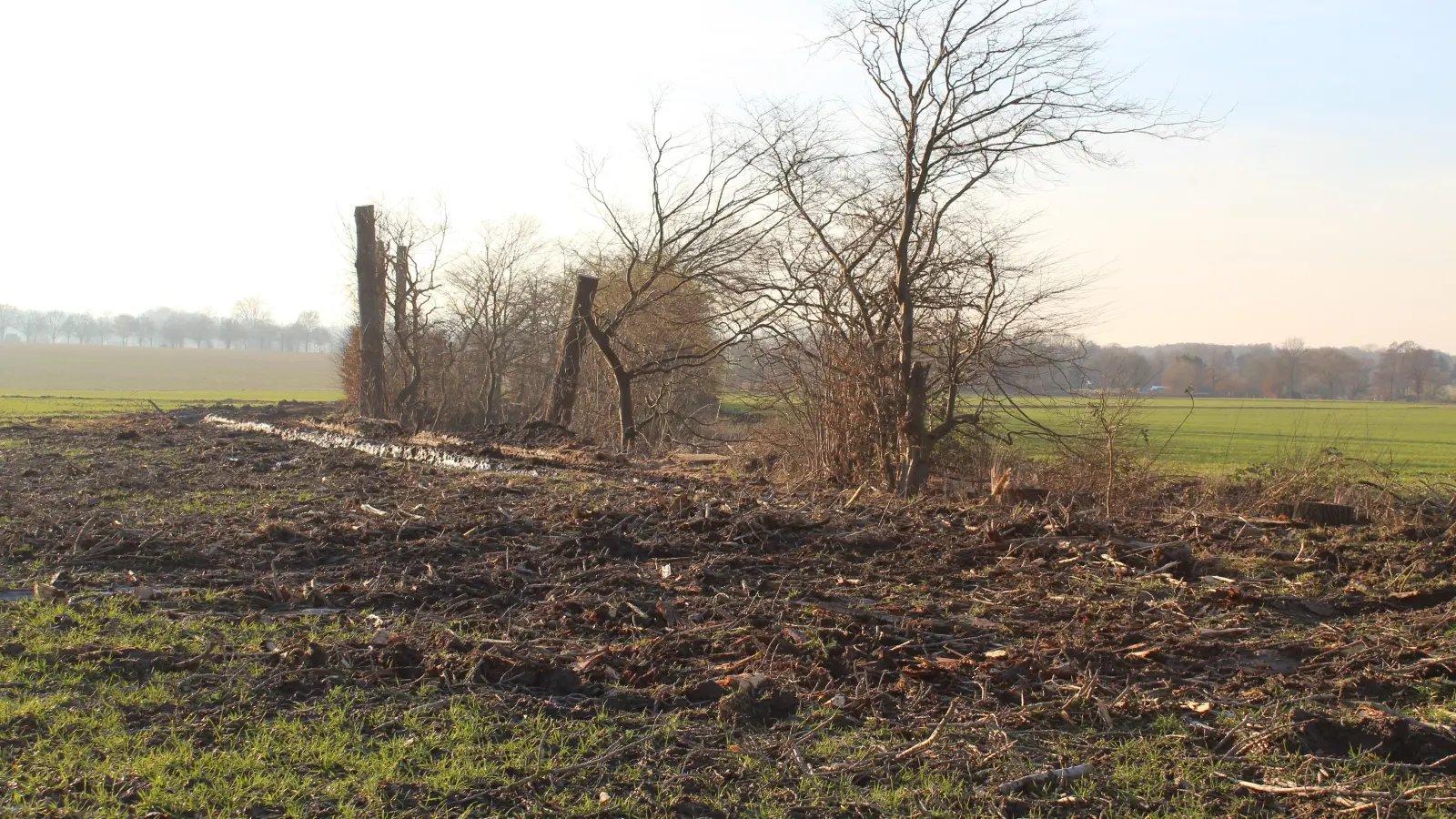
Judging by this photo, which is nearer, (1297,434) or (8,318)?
(1297,434)

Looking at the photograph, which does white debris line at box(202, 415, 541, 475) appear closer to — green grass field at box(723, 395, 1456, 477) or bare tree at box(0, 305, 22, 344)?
green grass field at box(723, 395, 1456, 477)

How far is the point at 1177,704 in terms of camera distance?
417 cm

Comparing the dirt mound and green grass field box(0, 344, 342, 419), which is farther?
green grass field box(0, 344, 342, 419)

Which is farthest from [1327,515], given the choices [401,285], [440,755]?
[401,285]

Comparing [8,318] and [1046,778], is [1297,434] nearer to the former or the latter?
[1046,778]

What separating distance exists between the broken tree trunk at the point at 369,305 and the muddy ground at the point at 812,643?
15.1m

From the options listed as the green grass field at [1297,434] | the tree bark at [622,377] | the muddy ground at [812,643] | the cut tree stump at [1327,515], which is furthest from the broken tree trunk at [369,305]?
the cut tree stump at [1327,515]

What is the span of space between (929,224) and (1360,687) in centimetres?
929

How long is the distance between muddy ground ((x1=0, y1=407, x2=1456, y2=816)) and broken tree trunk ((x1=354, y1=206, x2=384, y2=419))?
49.6 ft

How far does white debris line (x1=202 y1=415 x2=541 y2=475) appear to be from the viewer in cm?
1319

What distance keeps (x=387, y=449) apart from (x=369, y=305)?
391 inches

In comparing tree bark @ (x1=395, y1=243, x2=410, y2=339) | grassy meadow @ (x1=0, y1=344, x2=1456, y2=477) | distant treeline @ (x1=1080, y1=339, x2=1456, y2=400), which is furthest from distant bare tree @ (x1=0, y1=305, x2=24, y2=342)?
distant treeline @ (x1=1080, y1=339, x2=1456, y2=400)

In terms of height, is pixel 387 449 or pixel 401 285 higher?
pixel 401 285

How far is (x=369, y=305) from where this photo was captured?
2455 centimetres
